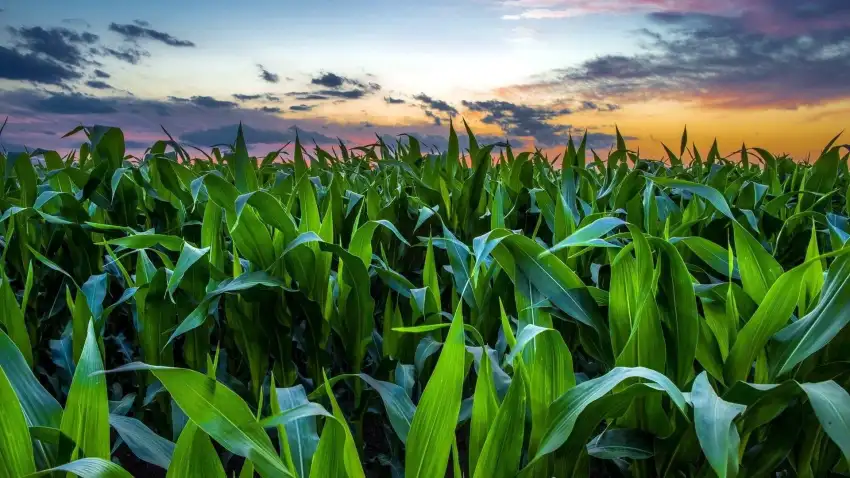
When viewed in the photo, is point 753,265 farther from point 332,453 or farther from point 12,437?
point 12,437

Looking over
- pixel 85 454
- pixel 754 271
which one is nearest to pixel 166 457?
pixel 85 454

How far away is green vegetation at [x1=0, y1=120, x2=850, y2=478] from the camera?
76 cm

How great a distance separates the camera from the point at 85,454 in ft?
2.57

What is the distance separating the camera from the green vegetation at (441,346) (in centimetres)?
76

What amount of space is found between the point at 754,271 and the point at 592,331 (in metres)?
0.32

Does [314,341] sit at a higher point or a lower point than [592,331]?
lower

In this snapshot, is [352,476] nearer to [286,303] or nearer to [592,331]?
[592,331]

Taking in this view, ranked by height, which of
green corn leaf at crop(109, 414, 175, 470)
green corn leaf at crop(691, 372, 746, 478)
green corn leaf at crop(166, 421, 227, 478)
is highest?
green corn leaf at crop(691, 372, 746, 478)

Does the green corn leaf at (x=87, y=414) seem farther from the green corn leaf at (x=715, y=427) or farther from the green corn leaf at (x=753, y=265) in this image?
the green corn leaf at (x=753, y=265)

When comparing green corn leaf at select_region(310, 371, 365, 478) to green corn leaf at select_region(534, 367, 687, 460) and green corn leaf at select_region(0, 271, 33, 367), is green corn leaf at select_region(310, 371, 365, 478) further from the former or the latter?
green corn leaf at select_region(0, 271, 33, 367)

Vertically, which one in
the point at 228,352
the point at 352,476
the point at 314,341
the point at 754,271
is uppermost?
the point at 754,271

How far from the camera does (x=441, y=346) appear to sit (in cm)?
122

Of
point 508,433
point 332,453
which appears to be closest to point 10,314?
point 332,453

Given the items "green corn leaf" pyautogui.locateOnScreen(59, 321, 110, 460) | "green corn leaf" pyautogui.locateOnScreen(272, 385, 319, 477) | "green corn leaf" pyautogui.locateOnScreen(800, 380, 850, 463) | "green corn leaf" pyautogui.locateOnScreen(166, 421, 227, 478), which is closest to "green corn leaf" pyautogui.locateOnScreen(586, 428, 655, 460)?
"green corn leaf" pyautogui.locateOnScreen(800, 380, 850, 463)
